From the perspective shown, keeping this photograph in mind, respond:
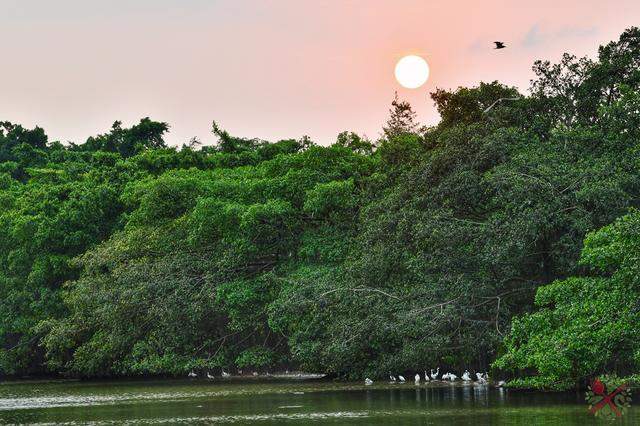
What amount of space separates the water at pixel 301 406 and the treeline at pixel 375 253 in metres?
1.01

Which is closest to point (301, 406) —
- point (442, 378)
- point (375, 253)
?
point (375, 253)

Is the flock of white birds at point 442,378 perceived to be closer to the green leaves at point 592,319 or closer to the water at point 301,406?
the water at point 301,406

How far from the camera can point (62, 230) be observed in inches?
1732

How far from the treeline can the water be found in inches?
39.8

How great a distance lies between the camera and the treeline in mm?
26031

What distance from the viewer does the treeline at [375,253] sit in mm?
26031

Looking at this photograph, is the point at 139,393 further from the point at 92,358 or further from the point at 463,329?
the point at 463,329

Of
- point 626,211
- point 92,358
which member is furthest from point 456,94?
point 92,358

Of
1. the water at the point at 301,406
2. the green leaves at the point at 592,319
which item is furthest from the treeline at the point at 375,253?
the water at the point at 301,406

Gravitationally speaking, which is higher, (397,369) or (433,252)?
(433,252)

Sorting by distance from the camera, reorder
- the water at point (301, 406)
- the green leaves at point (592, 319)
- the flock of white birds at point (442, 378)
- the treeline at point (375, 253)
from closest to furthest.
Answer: the water at point (301, 406), the green leaves at point (592, 319), the treeline at point (375, 253), the flock of white birds at point (442, 378)

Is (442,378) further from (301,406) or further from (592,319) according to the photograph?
(592,319)

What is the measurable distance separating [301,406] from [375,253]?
7.02 meters

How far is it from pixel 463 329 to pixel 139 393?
416 inches
